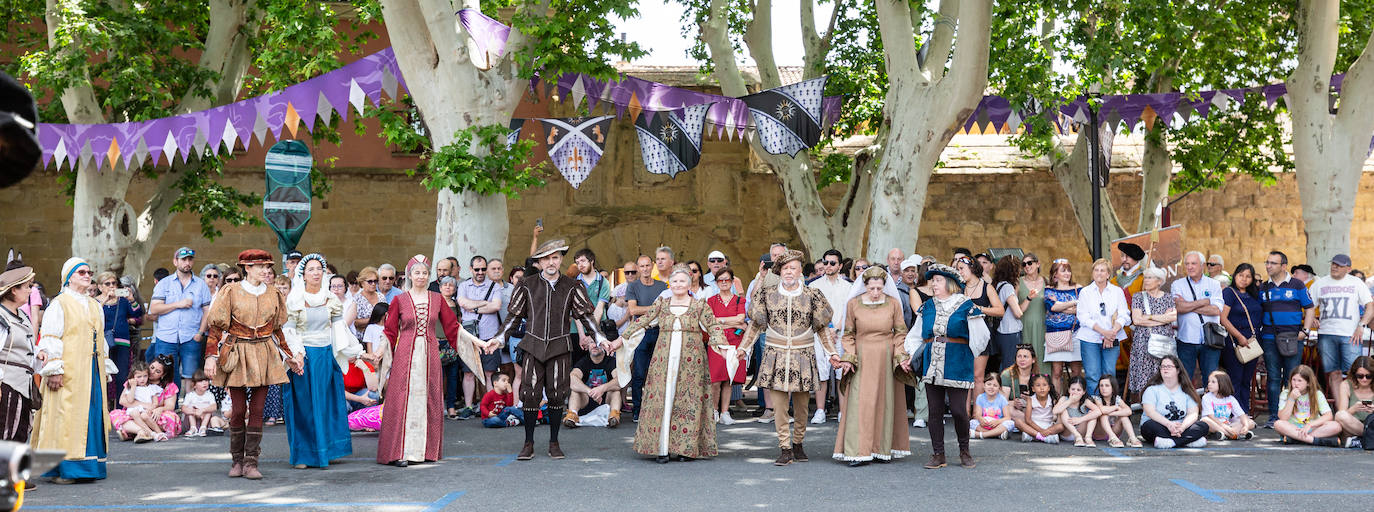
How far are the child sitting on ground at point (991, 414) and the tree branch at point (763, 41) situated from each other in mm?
6752

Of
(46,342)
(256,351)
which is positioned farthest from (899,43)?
(46,342)

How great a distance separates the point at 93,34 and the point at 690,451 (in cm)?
993

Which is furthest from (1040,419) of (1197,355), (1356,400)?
(1356,400)

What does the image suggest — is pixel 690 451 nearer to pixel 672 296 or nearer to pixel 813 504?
pixel 672 296

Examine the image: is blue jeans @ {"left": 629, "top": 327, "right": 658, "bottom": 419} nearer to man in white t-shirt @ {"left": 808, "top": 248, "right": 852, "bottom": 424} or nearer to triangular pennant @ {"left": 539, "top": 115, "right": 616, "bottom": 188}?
man in white t-shirt @ {"left": 808, "top": 248, "right": 852, "bottom": 424}

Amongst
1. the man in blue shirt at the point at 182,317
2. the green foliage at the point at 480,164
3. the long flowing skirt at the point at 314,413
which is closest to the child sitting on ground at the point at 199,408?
the man in blue shirt at the point at 182,317

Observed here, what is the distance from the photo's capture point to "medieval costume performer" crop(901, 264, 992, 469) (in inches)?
328

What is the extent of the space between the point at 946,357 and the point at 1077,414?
2.05m

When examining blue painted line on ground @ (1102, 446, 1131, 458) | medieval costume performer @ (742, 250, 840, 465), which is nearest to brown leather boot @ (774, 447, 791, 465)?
medieval costume performer @ (742, 250, 840, 465)

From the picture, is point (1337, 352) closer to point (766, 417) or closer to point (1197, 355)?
point (1197, 355)

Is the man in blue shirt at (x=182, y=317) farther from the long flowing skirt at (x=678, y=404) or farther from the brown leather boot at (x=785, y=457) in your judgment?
the brown leather boot at (x=785, y=457)

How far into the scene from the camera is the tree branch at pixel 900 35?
1281 centimetres

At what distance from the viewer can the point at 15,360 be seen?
7055 mm

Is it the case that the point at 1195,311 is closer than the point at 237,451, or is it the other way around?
the point at 237,451
